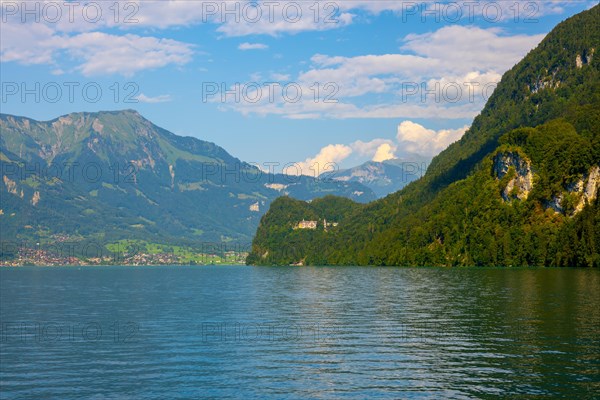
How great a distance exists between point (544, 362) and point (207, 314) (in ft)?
180

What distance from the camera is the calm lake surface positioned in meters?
47.6

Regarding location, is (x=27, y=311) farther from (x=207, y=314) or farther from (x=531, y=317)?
(x=531, y=317)

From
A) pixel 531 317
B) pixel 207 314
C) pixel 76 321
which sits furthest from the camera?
pixel 207 314

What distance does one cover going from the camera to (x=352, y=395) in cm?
4528

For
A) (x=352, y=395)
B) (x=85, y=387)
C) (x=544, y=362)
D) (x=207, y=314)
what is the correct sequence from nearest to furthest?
(x=352, y=395)
(x=85, y=387)
(x=544, y=362)
(x=207, y=314)

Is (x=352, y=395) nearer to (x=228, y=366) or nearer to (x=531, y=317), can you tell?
(x=228, y=366)

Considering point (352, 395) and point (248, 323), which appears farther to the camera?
point (248, 323)

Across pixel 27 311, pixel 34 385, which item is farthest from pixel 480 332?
pixel 27 311

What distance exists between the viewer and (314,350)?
63.0 metres

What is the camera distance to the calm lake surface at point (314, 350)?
47.6 m

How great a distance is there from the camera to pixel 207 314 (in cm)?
9694

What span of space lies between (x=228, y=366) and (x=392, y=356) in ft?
48.9

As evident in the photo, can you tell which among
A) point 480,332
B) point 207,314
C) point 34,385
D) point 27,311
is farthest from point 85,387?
point 27,311

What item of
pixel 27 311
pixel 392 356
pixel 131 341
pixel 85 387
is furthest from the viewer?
pixel 27 311
